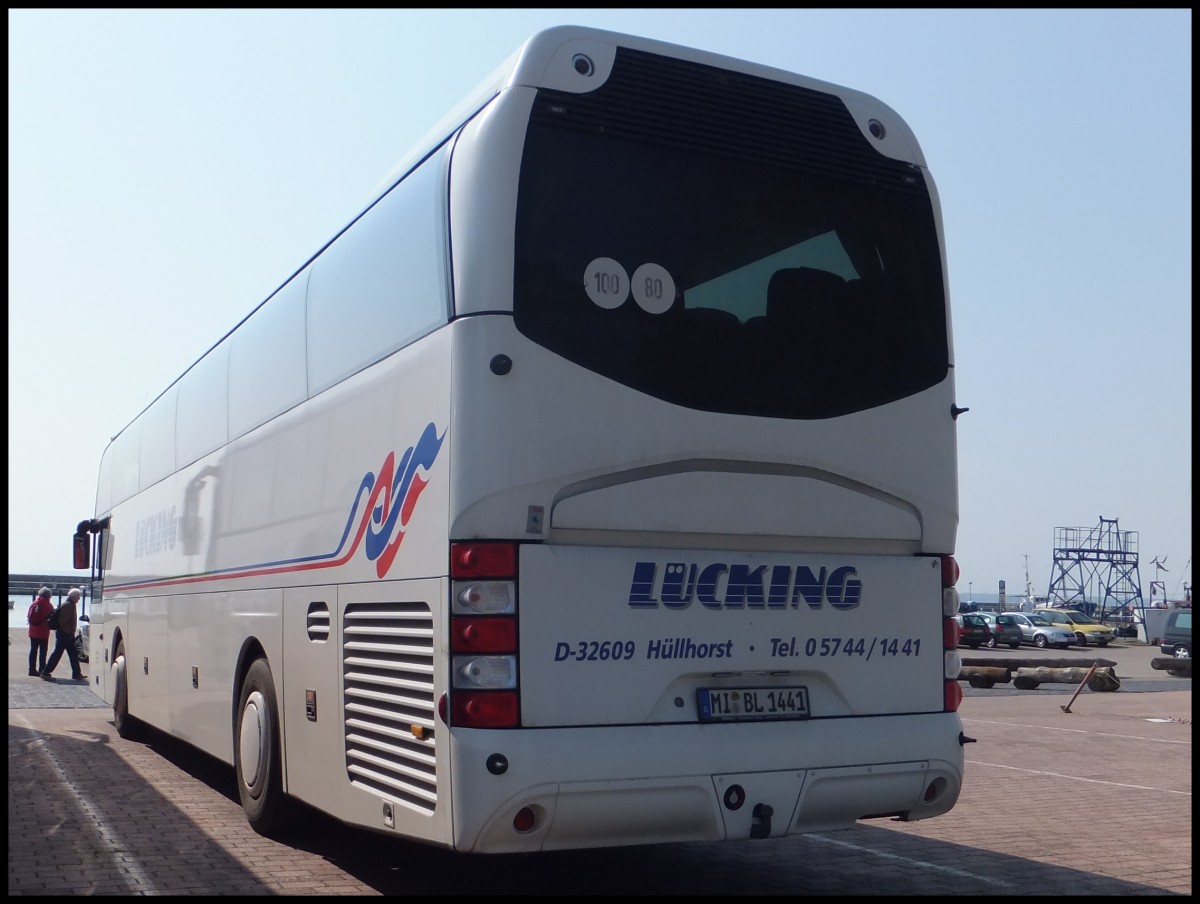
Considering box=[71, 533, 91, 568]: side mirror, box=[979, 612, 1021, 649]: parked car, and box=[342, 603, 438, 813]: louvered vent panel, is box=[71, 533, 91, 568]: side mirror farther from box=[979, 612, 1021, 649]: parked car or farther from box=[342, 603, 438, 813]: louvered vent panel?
box=[979, 612, 1021, 649]: parked car

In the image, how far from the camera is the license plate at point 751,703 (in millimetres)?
6172

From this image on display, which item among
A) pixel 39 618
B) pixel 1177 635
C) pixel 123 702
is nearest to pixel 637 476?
pixel 123 702

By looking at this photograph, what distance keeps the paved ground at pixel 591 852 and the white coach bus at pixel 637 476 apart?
0.93 metres

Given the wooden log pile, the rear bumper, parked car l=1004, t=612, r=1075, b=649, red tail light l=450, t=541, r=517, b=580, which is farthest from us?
parked car l=1004, t=612, r=1075, b=649

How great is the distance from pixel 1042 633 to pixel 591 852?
168 ft

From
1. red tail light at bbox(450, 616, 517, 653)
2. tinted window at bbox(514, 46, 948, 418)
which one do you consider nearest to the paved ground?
red tail light at bbox(450, 616, 517, 653)

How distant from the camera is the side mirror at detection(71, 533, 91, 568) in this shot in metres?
18.4

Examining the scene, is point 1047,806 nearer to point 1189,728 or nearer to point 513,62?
point 513,62

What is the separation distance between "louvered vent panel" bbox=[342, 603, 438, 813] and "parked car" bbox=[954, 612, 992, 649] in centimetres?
4812

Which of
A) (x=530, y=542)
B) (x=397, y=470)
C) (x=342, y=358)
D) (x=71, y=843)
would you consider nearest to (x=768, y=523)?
(x=530, y=542)

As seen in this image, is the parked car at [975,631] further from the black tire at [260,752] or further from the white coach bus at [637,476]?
the white coach bus at [637,476]

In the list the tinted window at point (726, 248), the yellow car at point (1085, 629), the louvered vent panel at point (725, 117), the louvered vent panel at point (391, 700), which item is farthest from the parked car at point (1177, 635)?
the louvered vent panel at point (391, 700)

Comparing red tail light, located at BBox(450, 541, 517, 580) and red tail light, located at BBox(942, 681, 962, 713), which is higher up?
red tail light, located at BBox(450, 541, 517, 580)

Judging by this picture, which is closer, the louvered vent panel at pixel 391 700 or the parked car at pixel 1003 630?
the louvered vent panel at pixel 391 700
